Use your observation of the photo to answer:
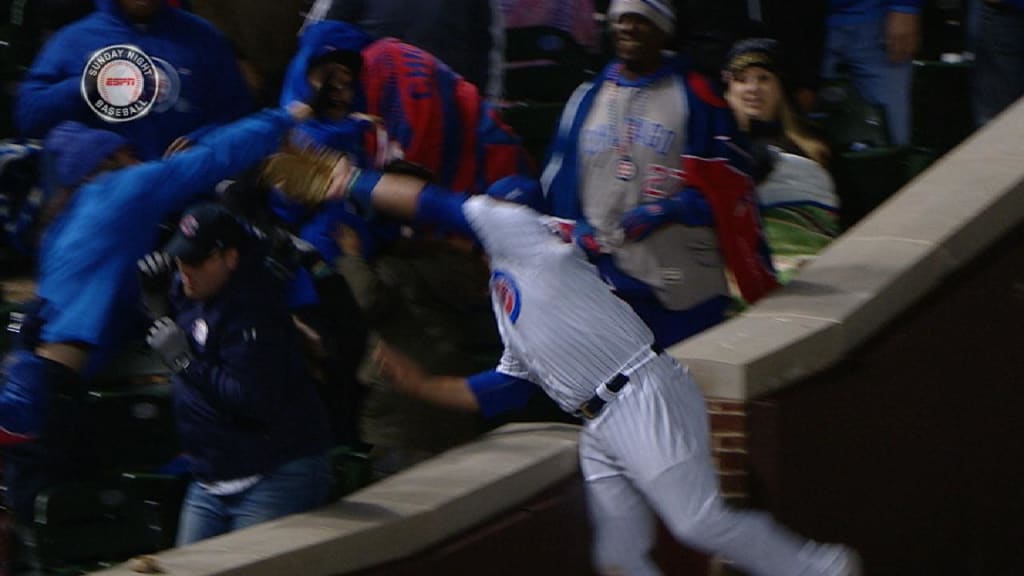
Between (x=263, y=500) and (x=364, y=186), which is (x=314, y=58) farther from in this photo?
(x=263, y=500)

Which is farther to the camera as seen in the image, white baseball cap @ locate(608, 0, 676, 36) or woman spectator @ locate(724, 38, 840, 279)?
woman spectator @ locate(724, 38, 840, 279)

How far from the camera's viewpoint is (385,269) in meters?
7.27

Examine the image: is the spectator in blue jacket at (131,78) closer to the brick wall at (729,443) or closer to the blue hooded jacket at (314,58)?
the blue hooded jacket at (314,58)

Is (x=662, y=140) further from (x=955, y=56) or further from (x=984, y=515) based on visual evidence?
(x=955, y=56)

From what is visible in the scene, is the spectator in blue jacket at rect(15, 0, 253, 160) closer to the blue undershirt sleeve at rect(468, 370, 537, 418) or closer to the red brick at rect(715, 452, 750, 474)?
the blue undershirt sleeve at rect(468, 370, 537, 418)

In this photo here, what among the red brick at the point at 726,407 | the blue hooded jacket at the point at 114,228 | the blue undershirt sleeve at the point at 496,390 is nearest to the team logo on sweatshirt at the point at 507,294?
the blue undershirt sleeve at the point at 496,390

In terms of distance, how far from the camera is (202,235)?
598 cm

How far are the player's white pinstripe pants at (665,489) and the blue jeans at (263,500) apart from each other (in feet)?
2.63

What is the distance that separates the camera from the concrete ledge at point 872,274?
6.59 m

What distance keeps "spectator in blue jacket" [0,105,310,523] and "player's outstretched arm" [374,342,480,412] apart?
3.48ft

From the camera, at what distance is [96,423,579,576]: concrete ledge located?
211 inches

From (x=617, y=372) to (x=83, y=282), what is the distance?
1893 millimetres

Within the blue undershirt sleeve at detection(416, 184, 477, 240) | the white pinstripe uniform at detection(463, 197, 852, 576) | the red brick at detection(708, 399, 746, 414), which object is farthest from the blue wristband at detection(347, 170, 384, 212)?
the red brick at detection(708, 399, 746, 414)

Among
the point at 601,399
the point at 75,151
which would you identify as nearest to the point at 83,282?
the point at 75,151
